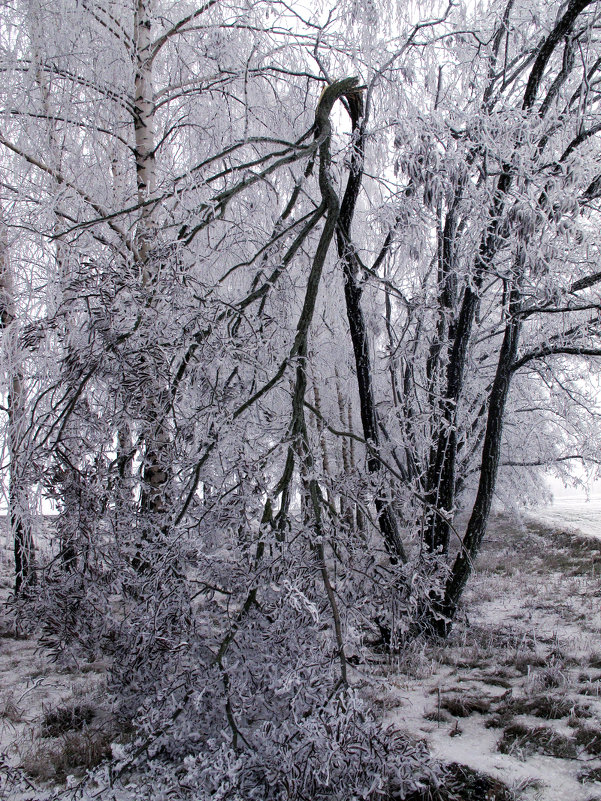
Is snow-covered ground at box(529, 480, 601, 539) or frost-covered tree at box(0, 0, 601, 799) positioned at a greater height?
frost-covered tree at box(0, 0, 601, 799)

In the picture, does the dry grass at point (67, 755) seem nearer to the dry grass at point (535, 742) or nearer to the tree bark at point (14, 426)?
the tree bark at point (14, 426)

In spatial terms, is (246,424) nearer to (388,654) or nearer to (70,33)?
(388,654)

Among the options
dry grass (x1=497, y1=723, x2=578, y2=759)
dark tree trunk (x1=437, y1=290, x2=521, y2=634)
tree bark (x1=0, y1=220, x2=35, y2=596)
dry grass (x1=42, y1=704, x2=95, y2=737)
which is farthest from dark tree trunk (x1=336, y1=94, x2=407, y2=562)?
dry grass (x1=42, y1=704, x2=95, y2=737)

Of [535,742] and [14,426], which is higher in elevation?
[14,426]

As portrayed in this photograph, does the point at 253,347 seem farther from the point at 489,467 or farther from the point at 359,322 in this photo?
the point at 489,467

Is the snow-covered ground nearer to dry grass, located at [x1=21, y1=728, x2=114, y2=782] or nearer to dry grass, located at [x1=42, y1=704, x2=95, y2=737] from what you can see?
dry grass, located at [x1=42, y1=704, x2=95, y2=737]

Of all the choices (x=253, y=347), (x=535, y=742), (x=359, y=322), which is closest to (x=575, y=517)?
(x=359, y=322)

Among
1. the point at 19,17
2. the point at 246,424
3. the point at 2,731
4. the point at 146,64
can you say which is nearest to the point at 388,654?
the point at 2,731

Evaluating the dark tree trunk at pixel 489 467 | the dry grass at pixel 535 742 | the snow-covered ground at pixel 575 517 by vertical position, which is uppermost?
the dark tree trunk at pixel 489 467

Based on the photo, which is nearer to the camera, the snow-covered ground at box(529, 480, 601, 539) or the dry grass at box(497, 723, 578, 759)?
the dry grass at box(497, 723, 578, 759)

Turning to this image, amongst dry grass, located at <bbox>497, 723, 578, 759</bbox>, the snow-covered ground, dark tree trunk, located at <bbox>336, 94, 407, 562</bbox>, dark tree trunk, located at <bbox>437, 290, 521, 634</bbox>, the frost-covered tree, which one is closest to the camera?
the frost-covered tree

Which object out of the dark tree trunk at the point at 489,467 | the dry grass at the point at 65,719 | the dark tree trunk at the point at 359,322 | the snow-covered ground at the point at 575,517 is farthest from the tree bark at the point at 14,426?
the snow-covered ground at the point at 575,517

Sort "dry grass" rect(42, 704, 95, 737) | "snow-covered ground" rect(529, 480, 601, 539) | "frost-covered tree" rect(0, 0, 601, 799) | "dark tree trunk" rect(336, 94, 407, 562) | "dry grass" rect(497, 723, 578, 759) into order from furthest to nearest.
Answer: "snow-covered ground" rect(529, 480, 601, 539) < "dark tree trunk" rect(336, 94, 407, 562) < "dry grass" rect(42, 704, 95, 737) < "dry grass" rect(497, 723, 578, 759) < "frost-covered tree" rect(0, 0, 601, 799)

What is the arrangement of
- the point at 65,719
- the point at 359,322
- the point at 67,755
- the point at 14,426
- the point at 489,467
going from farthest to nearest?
the point at 489,467
the point at 359,322
the point at 14,426
the point at 65,719
the point at 67,755
